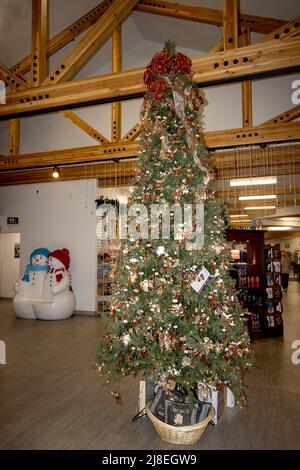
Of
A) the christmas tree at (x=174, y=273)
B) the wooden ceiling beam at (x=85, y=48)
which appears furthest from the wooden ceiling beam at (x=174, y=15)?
the christmas tree at (x=174, y=273)

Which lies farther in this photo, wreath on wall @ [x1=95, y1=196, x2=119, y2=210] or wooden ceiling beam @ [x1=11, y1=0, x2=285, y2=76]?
wreath on wall @ [x1=95, y1=196, x2=119, y2=210]

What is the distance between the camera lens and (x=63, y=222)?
859cm

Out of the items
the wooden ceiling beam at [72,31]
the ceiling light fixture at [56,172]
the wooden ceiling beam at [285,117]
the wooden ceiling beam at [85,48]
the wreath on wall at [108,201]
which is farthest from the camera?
the wreath on wall at [108,201]

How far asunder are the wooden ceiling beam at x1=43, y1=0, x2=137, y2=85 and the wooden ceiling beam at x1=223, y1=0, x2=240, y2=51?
157 centimetres

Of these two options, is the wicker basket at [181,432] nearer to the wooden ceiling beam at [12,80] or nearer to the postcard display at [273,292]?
the postcard display at [273,292]

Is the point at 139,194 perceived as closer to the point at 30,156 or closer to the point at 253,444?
the point at 253,444

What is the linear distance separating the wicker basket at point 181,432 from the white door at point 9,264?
9217mm

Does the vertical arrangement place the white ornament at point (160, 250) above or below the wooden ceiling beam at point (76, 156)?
below

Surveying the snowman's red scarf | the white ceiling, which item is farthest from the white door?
the white ceiling

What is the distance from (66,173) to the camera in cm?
843

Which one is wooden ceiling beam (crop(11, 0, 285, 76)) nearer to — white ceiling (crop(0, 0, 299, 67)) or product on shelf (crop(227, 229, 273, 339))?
white ceiling (crop(0, 0, 299, 67))

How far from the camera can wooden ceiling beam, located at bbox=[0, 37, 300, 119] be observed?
10.2ft

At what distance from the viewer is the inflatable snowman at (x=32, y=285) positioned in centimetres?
757

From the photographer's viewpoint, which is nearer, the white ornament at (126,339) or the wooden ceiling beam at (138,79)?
the white ornament at (126,339)
